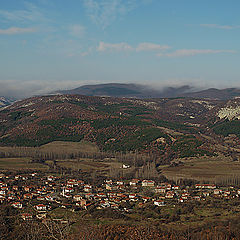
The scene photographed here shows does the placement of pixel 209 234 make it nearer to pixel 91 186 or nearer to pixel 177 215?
pixel 177 215

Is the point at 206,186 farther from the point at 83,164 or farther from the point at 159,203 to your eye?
the point at 83,164

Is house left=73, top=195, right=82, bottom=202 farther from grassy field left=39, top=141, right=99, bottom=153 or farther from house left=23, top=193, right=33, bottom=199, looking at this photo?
grassy field left=39, top=141, right=99, bottom=153

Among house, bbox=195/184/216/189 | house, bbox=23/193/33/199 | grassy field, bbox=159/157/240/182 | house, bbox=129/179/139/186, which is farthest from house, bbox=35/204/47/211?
grassy field, bbox=159/157/240/182

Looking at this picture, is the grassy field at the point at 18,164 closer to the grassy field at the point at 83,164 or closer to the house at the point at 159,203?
the grassy field at the point at 83,164

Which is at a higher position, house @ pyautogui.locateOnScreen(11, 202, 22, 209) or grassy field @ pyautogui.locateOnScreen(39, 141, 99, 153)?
house @ pyautogui.locateOnScreen(11, 202, 22, 209)

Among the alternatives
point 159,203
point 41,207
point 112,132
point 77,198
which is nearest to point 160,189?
point 159,203
